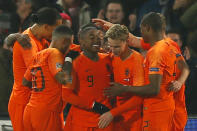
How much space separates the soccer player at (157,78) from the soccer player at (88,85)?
0.49 feet

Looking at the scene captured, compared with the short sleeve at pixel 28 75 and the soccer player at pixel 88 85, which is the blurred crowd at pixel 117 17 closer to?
the short sleeve at pixel 28 75

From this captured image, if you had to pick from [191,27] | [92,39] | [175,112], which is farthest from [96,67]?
[191,27]

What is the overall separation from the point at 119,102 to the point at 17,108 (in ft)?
4.80

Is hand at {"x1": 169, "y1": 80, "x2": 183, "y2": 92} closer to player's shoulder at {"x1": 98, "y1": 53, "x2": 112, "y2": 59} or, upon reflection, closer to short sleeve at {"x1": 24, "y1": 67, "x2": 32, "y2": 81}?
player's shoulder at {"x1": 98, "y1": 53, "x2": 112, "y2": 59}

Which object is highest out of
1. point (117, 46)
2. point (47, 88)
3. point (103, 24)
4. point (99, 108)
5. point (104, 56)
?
point (103, 24)

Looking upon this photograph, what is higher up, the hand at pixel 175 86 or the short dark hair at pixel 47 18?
the short dark hair at pixel 47 18

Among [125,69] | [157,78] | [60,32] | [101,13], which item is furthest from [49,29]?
[101,13]

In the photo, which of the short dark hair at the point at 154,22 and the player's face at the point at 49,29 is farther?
the player's face at the point at 49,29

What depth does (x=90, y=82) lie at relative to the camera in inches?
269

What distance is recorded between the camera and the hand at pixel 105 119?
6.68 m

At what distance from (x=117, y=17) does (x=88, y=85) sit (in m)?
3.38

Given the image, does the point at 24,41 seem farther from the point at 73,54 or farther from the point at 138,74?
the point at 138,74

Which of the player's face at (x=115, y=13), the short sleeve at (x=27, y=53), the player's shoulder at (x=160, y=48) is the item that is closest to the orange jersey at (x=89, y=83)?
the player's shoulder at (x=160, y=48)

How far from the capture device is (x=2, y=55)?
10148 millimetres
